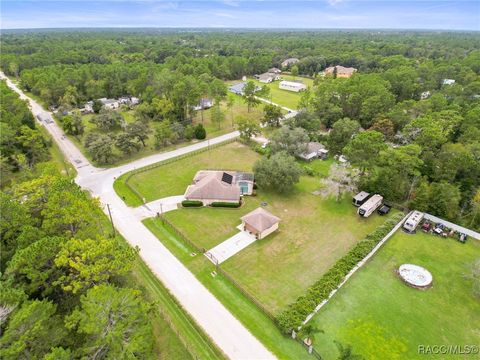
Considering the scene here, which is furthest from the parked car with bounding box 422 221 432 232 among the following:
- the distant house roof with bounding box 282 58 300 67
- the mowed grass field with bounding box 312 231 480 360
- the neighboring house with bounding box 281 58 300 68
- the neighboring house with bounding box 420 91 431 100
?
the distant house roof with bounding box 282 58 300 67

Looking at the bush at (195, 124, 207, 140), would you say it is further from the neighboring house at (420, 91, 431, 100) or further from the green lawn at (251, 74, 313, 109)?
the neighboring house at (420, 91, 431, 100)

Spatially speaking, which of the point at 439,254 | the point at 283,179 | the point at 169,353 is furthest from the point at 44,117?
the point at 439,254

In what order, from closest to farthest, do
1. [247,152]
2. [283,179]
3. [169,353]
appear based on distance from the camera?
[169,353]
[283,179]
[247,152]

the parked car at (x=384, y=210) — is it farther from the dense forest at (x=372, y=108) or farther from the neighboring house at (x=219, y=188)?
the neighboring house at (x=219, y=188)

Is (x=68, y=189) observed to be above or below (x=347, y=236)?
above

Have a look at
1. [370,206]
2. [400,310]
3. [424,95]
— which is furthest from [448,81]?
[400,310]

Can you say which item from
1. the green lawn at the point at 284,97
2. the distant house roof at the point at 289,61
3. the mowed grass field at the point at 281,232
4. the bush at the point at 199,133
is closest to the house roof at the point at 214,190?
the mowed grass field at the point at 281,232

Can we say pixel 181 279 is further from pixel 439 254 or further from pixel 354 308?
pixel 439 254
